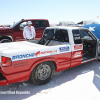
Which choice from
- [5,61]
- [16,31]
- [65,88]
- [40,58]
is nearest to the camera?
[5,61]

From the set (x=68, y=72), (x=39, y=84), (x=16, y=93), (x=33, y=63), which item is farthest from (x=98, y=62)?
(x=16, y=93)

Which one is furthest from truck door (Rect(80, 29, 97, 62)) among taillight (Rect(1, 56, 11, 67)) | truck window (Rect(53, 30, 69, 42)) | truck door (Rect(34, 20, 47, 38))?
truck door (Rect(34, 20, 47, 38))

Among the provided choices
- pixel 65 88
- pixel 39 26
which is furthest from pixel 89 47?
pixel 39 26

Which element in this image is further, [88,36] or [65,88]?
[88,36]

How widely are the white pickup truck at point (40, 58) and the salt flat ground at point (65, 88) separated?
0.29 meters

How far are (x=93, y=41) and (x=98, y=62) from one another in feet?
4.10

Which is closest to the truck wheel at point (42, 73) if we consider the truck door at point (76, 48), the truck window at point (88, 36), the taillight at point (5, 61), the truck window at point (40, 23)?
the taillight at point (5, 61)

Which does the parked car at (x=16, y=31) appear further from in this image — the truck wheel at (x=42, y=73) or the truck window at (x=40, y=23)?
the truck wheel at (x=42, y=73)

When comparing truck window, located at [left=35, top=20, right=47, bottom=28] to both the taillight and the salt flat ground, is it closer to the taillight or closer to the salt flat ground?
the salt flat ground

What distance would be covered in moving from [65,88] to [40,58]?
1.17 m

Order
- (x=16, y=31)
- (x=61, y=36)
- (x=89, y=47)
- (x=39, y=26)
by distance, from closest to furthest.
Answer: (x=61, y=36) → (x=89, y=47) → (x=16, y=31) → (x=39, y=26)

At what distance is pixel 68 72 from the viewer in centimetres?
425

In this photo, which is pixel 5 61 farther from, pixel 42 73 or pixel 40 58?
pixel 42 73

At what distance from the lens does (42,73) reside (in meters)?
3.22
